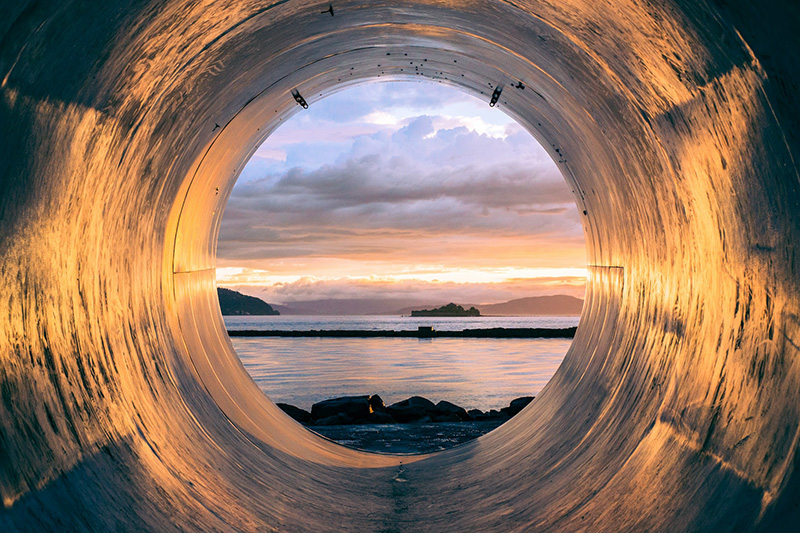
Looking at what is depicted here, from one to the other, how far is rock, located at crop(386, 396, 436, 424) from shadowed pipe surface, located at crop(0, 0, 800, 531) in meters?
5.57

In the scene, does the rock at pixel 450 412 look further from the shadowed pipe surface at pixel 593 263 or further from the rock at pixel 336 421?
the shadowed pipe surface at pixel 593 263

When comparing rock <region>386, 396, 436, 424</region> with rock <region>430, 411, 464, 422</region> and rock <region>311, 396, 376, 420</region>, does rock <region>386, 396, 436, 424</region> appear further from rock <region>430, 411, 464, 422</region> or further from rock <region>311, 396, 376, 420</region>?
rock <region>311, 396, 376, 420</region>

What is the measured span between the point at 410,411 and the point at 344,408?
1.40 m

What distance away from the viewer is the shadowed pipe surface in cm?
291

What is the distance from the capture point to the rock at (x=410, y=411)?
552 inches

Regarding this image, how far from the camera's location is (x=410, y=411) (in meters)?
14.3

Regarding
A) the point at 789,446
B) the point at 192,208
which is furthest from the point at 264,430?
the point at 789,446

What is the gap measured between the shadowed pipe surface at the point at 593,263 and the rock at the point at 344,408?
5487 mm

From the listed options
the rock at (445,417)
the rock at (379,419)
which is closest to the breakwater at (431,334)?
the rock at (445,417)

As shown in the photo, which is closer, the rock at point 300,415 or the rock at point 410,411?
the rock at point 410,411

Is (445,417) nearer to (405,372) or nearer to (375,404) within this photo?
(375,404)

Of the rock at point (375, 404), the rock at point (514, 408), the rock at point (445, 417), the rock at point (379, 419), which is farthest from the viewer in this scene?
the rock at point (375, 404)

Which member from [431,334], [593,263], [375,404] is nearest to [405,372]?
[375,404]

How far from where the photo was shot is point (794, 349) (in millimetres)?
2762
